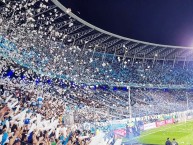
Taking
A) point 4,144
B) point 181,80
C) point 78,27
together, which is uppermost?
point 78,27

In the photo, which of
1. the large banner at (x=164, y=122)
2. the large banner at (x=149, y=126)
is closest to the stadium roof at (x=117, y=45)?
the large banner at (x=164, y=122)

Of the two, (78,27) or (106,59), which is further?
(106,59)

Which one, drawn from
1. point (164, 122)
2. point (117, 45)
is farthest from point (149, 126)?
point (117, 45)

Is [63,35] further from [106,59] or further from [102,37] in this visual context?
[106,59]

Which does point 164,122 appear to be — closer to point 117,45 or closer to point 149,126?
point 149,126

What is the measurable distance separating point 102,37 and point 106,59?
855cm

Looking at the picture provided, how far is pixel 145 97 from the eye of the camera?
45.9 meters

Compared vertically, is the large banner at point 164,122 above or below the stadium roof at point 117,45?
below

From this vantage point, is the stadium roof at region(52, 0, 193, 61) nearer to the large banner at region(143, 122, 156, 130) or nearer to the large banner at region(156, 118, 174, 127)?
the large banner at region(156, 118, 174, 127)

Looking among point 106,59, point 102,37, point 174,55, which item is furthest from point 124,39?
point 174,55

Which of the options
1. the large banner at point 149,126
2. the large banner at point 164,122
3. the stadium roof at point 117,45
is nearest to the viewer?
the large banner at point 149,126

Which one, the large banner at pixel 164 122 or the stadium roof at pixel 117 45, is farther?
the stadium roof at pixel 117 45

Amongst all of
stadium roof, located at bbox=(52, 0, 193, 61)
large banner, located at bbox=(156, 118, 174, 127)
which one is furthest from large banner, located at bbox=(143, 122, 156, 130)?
stadium roof, located at bbox=(52, 0, 193, 61)

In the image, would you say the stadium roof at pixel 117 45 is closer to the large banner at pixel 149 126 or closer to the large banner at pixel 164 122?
the large banner at pixel 164 122
